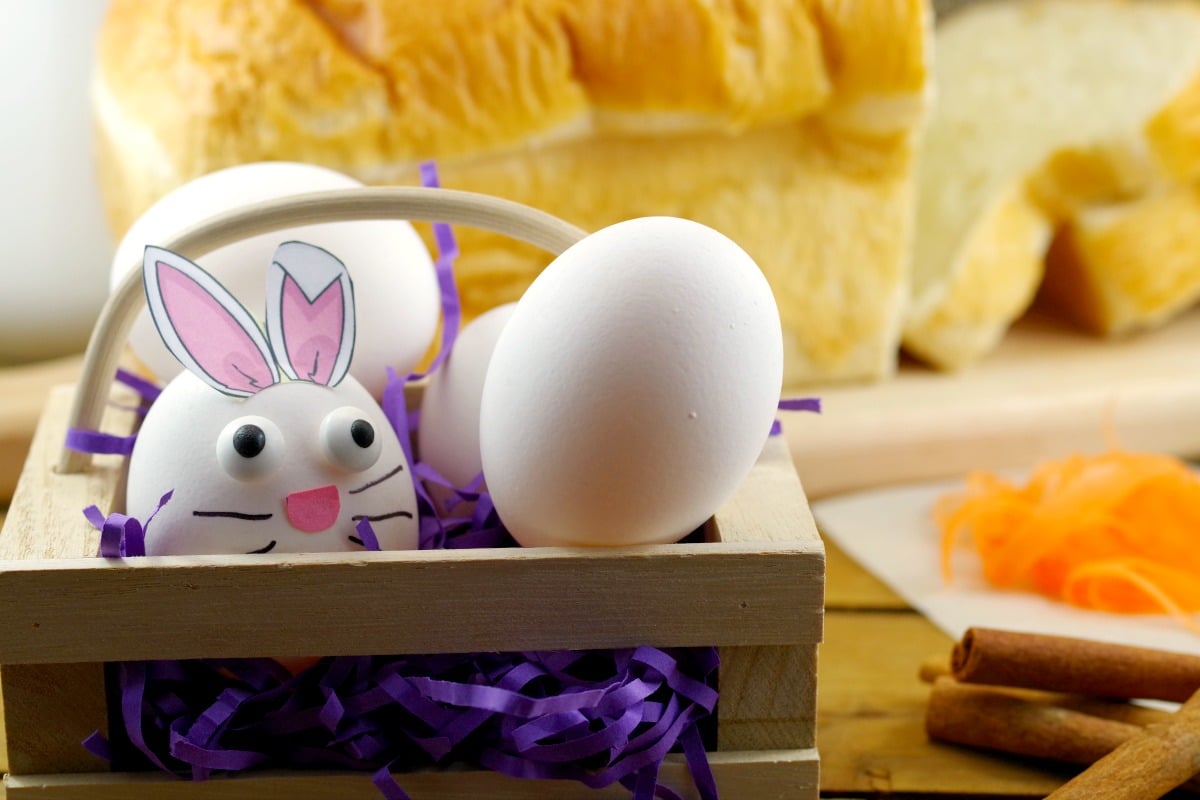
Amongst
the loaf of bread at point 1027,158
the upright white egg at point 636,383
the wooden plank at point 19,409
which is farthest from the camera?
the loaf of bread at point 1027,158

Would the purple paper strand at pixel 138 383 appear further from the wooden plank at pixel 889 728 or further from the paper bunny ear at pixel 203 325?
the wooden plank at pixel 889 728

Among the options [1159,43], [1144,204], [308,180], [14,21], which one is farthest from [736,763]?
[14,21]

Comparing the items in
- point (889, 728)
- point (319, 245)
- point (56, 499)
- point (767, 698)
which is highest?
point (319, 245)

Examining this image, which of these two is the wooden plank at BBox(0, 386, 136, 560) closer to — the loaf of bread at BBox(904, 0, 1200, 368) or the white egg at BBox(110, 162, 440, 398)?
the white egg at BBox(110, 162, 440, 398)

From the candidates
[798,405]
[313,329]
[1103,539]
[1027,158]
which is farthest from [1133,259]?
[313,329]

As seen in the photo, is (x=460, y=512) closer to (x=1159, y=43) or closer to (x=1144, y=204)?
(x=1144, y=204)

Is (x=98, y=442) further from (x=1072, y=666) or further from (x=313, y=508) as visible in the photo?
(x=1072, y=666)

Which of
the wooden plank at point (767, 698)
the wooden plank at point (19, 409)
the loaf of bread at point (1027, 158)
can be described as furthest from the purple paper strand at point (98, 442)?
the loaf of bread at point (1027, 158)
